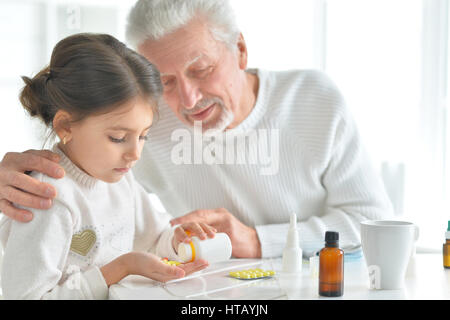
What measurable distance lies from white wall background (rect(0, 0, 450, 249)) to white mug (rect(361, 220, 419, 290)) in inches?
79.5

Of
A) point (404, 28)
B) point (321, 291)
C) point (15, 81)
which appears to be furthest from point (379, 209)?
point (15, 81)

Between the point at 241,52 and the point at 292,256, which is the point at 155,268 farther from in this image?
the point at 241,52

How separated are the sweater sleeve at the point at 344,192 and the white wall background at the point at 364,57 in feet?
4.87

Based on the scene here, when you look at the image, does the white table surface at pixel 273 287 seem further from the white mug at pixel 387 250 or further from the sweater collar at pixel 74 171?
the sweater collar at pixel 74 171

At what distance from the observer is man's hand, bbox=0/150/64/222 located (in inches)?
39.0

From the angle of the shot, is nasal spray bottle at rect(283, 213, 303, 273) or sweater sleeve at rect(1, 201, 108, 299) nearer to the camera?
sweater sleeve at rect(1, 201, 108, 299)

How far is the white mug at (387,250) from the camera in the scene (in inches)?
38.9

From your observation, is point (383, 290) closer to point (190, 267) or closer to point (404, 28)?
point (190, 267)

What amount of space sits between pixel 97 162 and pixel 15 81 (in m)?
2.21

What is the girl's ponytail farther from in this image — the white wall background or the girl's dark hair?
the white wall background

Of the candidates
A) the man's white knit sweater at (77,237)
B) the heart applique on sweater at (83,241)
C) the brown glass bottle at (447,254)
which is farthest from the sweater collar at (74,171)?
the brown glass bottle at (447,254)

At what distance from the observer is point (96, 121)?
1089 millimetres

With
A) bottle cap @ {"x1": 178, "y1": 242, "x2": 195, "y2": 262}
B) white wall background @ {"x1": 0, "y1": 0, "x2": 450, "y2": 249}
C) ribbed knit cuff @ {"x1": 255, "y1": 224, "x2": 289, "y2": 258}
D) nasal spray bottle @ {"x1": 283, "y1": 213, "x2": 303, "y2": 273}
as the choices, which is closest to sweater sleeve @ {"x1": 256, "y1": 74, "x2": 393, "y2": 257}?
ribbed knit cuff @ {"x1": 255, "y1": 224, "x2": 289, "y2": 258}

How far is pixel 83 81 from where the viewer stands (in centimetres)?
106
